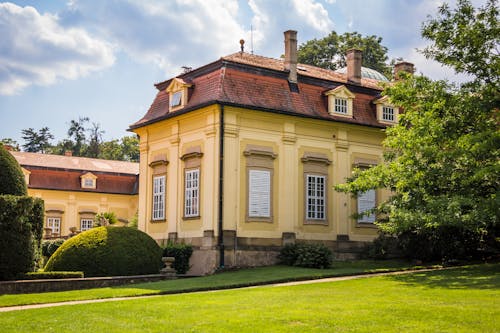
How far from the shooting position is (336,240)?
29.7 m

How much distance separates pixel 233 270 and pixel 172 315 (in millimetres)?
12050

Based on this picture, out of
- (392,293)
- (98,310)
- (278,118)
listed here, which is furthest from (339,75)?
(98,310)

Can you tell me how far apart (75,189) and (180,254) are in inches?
976

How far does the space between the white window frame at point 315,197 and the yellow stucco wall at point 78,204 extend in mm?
24215

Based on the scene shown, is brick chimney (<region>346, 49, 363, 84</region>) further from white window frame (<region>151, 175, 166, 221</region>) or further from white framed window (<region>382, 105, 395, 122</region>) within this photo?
white window frame (<region>151, 175, 166, 221</region>)

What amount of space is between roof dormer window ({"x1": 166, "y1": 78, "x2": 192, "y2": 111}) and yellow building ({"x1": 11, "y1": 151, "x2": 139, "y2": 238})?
20.8 metres

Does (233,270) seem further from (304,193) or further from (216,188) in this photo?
(304,193)

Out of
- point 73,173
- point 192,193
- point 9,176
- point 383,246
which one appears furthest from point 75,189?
point 9,176

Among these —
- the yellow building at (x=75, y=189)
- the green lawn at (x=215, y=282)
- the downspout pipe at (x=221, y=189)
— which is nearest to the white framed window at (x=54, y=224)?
the yellow building at (x=75, y=189)

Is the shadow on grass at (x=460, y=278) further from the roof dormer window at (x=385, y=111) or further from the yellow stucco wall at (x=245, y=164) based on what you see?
the roof dormer window at (x=385, y=111)

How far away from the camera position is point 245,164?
27.6 metres

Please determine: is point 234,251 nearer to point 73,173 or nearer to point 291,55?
point 291,55

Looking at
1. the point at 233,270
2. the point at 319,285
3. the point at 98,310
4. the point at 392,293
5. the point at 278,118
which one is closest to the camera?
the point at 98,310

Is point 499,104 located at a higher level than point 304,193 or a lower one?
higher
